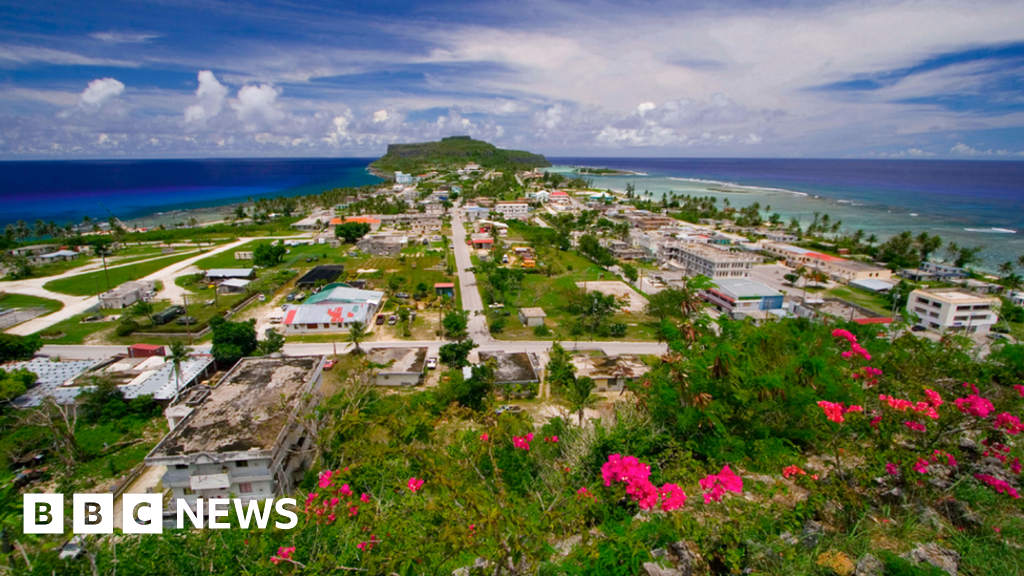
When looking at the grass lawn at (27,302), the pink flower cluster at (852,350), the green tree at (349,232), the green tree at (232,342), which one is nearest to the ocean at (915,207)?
the pink flower cluster at (852,350)

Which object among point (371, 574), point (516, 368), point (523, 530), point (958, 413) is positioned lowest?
point (516, 368)

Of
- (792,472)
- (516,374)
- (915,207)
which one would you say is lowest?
(516,374)

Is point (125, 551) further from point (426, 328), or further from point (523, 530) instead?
point (426, 328)

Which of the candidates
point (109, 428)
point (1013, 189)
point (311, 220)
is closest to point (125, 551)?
point (109, 428)

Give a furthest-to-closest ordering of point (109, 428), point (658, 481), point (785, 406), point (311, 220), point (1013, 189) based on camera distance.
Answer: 1. point (1013, 189)
2. point (311, 220)
3. point (109, 428)
4. point (785, 406)
5. point (658, 481)

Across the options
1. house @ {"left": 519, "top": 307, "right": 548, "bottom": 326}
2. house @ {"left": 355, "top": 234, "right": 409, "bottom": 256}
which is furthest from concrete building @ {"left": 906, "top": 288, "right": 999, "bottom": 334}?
house @ {"left": 355, "top": 234, "right": 409, "bottom": 256}

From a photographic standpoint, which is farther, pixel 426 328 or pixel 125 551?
pixel 426 328

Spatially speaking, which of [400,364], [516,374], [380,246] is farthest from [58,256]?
[516,374]

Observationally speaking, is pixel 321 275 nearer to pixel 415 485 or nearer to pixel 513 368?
pixel 513 368
